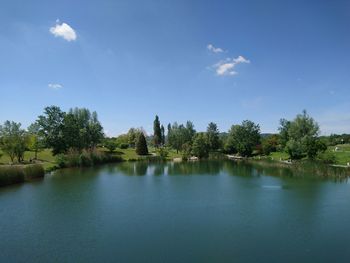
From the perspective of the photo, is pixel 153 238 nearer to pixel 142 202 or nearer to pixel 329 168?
pixel 142 202

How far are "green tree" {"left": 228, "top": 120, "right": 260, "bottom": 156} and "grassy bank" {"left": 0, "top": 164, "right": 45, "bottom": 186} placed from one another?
184ft

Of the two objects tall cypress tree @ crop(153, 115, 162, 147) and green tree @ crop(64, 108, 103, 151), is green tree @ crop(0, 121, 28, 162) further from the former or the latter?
tall cypress tree @ crop(153, 115, 162, 147)

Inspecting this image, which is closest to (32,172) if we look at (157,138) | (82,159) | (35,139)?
(35,139)

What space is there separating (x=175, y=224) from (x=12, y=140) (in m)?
37.8

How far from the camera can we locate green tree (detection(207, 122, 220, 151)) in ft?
280

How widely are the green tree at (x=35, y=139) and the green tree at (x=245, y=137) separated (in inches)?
2015

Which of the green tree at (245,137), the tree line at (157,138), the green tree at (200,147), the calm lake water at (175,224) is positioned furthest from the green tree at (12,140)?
the green tree at (245,137)

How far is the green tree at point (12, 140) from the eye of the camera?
43875mm

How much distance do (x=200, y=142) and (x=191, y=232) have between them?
62854mm

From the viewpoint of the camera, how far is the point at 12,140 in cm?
4425

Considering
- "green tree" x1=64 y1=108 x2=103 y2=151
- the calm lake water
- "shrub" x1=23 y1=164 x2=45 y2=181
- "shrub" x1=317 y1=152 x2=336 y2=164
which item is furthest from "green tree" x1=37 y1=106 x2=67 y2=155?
"shrub" x1=317 y1=152 x2=336 y2=164

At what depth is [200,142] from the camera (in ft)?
256

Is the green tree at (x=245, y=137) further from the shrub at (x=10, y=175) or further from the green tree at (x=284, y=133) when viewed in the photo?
the shrub at (x=10, y=175)

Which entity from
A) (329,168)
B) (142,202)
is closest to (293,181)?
(329,168)
